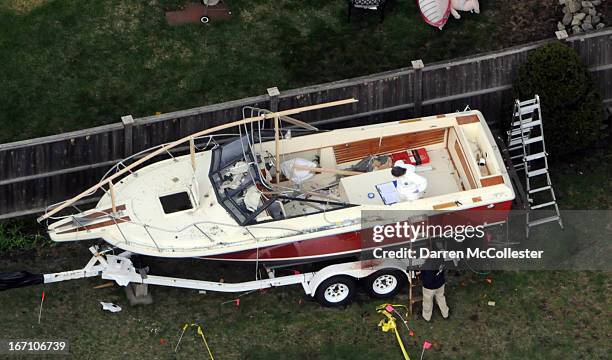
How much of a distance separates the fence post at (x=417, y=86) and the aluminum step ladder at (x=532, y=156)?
160 centimetres

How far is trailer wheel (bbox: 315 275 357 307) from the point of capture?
2102 centimetres

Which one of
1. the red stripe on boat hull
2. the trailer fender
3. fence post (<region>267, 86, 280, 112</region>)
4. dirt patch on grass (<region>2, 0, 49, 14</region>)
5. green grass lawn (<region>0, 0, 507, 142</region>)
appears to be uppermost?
dirt patch on grass (<region>2, 0, 49, 14</region>)

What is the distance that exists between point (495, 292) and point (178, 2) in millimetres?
8503

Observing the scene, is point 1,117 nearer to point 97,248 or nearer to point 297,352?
point 97,248

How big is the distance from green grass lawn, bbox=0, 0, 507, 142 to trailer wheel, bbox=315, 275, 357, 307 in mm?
4702

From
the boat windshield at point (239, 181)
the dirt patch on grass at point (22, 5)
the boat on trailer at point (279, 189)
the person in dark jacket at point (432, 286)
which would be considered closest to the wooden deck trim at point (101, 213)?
the boat on trailer at point (279, 189)

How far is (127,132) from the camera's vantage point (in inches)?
870

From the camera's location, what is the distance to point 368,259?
21.3m

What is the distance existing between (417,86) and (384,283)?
3.64m

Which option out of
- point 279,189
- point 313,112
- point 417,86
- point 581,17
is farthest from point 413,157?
point 581,17

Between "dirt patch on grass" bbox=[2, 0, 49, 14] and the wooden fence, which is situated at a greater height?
"dirt patch on grass" bbox=[2, 0, 49, 14]

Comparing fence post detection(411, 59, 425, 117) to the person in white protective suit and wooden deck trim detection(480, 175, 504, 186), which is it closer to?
the person in white protective suit

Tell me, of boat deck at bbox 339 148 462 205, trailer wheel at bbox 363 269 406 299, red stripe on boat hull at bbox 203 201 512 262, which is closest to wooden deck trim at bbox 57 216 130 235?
red stripe on boat hull at bbox 203 201 512 262

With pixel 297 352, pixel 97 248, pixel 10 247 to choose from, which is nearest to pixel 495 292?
pixel 297 352
